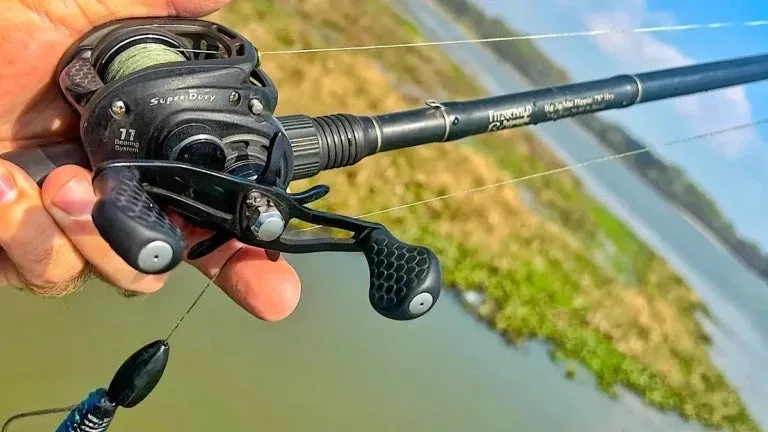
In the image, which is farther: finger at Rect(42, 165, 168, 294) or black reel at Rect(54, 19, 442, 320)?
finger at Rect(42, 165, 168, 294)

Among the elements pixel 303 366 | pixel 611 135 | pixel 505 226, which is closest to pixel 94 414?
pixel 303 366

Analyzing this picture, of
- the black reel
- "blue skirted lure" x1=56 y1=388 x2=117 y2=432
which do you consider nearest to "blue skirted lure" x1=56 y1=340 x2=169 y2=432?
"blue skirted lure" x1=56 y1=388 x2=117 y2=432

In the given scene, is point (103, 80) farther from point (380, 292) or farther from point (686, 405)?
point (686, 405)

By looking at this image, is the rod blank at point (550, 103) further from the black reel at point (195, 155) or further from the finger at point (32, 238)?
the finger at point (32, 238)

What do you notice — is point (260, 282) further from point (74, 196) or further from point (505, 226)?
point (505, 226)

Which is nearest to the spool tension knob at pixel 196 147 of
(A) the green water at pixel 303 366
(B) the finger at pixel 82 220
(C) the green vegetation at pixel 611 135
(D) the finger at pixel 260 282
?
(B) the finger at pixel 82 220

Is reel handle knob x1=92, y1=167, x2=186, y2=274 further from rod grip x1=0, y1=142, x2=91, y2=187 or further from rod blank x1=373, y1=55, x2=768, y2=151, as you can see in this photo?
rod blank x1=373, y1=55, x2=768, y2=151

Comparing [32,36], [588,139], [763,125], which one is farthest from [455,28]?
[32,36]
